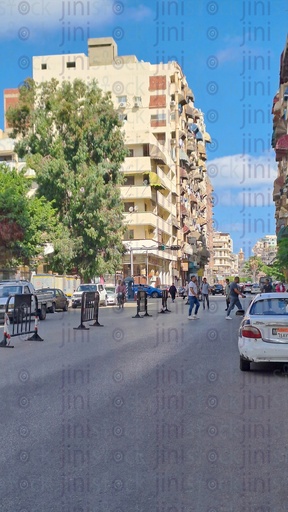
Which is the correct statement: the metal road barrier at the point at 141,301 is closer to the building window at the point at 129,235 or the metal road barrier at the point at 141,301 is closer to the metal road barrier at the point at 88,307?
the metal road barrier at the point at 88,307

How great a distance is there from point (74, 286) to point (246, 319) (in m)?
39.5

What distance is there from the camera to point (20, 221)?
133 ft

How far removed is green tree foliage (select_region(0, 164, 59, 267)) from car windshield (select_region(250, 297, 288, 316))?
1170 inches

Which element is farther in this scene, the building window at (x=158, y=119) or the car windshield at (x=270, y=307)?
the building window at (x=158, y=119)

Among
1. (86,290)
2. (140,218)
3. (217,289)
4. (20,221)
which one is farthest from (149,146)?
(20,221)

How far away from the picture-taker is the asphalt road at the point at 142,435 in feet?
16.5

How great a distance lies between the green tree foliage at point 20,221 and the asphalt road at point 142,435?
2768cm

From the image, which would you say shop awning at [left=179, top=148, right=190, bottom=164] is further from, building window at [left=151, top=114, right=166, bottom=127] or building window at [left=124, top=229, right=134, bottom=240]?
building window at [left=124, top=229, right=134, bottom=240]

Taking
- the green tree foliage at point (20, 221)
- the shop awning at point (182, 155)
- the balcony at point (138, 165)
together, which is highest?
the shop awning at point (182, 155)

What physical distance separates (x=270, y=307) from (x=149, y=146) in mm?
61208

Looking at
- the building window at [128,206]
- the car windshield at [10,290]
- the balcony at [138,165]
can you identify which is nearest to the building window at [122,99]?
the balcony at [138,165]

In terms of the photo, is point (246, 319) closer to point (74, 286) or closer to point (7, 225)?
point (7, 225)

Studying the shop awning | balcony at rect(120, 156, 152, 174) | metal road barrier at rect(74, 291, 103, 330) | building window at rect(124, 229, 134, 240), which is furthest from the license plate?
the shop awning

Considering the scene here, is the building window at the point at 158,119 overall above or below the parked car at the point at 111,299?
above
